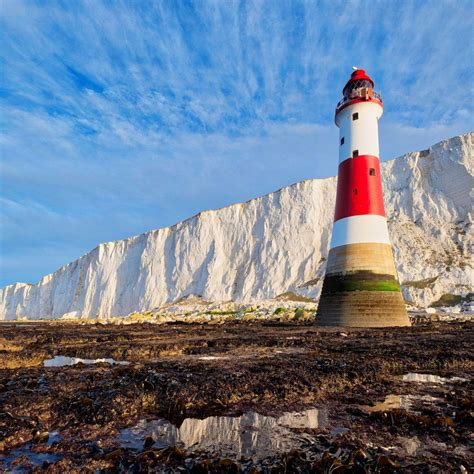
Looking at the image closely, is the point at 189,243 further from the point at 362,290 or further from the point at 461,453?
the point at 461,453

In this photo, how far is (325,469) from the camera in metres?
3.10

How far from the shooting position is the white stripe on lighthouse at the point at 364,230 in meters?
17.2

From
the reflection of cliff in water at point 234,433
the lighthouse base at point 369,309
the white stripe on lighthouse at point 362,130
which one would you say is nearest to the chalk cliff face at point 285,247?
the lighthouse base at point 369,309

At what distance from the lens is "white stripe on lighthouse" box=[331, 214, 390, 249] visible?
56.5 ft

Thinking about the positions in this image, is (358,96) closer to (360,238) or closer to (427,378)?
(360,238)

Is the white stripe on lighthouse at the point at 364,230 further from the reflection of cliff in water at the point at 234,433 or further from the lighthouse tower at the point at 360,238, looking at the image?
the reflection of cliff in water at the point at 234,433

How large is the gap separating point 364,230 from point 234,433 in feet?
49.1

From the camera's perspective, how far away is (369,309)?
16.7 m

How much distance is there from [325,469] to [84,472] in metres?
2.13

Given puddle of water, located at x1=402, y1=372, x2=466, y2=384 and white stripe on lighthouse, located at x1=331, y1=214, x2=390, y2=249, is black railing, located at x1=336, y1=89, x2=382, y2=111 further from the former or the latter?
puddle of water, located at x1=402, y1=372, x2=466, y2=384

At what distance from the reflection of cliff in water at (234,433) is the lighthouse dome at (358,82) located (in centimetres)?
1922

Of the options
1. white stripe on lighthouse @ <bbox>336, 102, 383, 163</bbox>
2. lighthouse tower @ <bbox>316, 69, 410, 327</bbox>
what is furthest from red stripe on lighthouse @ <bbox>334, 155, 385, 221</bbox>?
white stripe on lighthouse @ <bbox>336, 102, 383, 163</bbox>

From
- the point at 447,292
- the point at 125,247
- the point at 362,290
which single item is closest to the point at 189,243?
the point at 125,247

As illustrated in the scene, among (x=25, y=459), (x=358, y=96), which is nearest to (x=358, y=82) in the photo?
(x=358, y=96)
